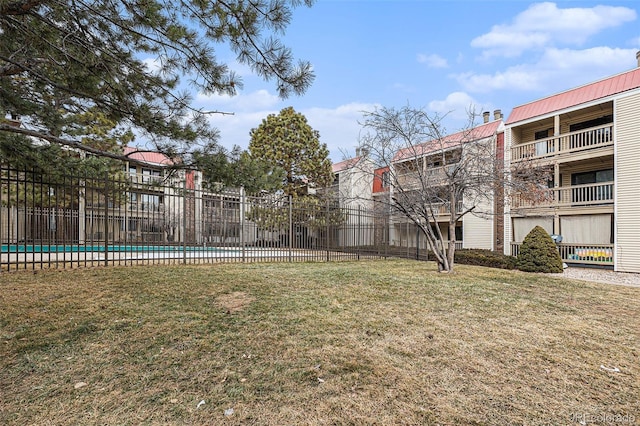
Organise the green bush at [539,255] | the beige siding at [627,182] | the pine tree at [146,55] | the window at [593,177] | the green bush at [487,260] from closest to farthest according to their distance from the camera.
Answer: the pine tree at [146,55], the green bush at [539,255], the green bush at [487,260], the beige siding at [627,182], the window at [593,177]

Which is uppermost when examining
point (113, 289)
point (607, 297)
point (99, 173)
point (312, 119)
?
point (312, 119)

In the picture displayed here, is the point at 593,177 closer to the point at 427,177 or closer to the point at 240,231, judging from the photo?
the point at 427,177

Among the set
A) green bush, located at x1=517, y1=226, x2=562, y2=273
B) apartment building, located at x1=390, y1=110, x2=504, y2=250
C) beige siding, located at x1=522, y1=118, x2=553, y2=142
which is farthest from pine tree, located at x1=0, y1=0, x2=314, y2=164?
beige siding, located at x1=522, y1=118, x2=553, y2=142

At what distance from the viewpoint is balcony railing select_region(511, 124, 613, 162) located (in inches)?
541

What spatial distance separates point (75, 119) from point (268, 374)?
6.47m

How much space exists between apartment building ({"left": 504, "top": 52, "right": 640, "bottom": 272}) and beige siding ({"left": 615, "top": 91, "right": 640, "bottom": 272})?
3 cm

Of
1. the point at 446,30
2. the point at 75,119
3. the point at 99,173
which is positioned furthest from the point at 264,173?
the point at 446,30

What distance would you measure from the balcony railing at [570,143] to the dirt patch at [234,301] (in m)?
12.5

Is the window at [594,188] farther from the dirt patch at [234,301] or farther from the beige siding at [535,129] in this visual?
the dirt patch at [234,301]

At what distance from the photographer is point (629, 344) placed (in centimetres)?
393

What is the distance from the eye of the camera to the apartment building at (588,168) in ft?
41.6

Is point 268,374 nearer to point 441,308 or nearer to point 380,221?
point 441,308

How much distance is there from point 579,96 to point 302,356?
1748 centimetres

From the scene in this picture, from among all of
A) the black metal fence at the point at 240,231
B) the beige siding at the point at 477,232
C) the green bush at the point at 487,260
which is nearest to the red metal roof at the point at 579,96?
the beige siding at the point at 477,232
